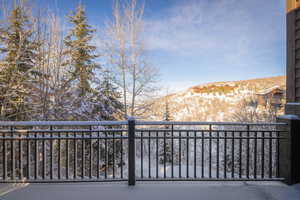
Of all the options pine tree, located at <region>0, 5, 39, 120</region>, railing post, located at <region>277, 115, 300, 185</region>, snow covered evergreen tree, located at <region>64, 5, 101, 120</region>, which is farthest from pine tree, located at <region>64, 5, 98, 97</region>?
railing post, located at <region>277, 115, 300, 185</region>

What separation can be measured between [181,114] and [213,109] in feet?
14.7

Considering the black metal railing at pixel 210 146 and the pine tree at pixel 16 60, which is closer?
the black metal railing at pixel 210 146

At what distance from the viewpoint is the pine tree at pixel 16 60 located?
5207 mm

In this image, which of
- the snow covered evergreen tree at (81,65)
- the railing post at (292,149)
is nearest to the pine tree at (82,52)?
the snow covered evergreen tree at (81,65)

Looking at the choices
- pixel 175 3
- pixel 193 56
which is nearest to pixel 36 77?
pixel 175 3

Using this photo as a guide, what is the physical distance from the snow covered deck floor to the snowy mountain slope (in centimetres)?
871

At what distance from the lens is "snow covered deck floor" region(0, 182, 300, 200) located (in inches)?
90.0

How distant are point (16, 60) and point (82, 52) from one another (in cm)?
378

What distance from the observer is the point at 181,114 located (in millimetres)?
15922

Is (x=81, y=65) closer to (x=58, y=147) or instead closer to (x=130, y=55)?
(x=130, y=55)

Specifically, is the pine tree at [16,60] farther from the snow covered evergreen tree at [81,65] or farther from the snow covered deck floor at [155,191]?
the snow covered deck floor at [155,191]

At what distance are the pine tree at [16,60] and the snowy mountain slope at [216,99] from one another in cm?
843

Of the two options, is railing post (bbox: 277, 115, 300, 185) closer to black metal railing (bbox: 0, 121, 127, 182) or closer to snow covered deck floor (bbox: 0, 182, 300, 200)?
snow covered deck floor (bbox: 0, 182, 300, 200)

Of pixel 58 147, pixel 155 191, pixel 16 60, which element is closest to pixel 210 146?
pixel 155 191
